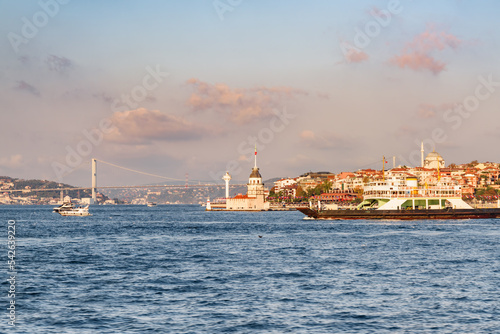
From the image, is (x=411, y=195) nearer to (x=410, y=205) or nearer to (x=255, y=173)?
(x=410, y=205)

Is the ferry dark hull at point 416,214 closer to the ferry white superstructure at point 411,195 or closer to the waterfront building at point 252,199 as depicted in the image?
the ferry white superstructure at point 411,195

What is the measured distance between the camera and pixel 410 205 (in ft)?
301

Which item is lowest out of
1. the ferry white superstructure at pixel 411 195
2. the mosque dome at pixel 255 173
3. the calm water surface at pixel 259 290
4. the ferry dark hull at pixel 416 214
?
the calm water surface at pixel 259 290

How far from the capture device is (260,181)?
6988 inches

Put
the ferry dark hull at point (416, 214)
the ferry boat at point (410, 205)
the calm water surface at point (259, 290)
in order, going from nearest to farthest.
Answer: the calm water surface at point (259, 290) → the ferry dark hull at point (416, 214) → the ferry boat at point (410, 205)

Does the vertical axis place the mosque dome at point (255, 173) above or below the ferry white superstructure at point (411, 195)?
above

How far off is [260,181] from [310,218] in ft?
261

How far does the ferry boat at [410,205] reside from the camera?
88.0 meters

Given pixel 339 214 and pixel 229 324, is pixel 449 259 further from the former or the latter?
pixel 339 214
